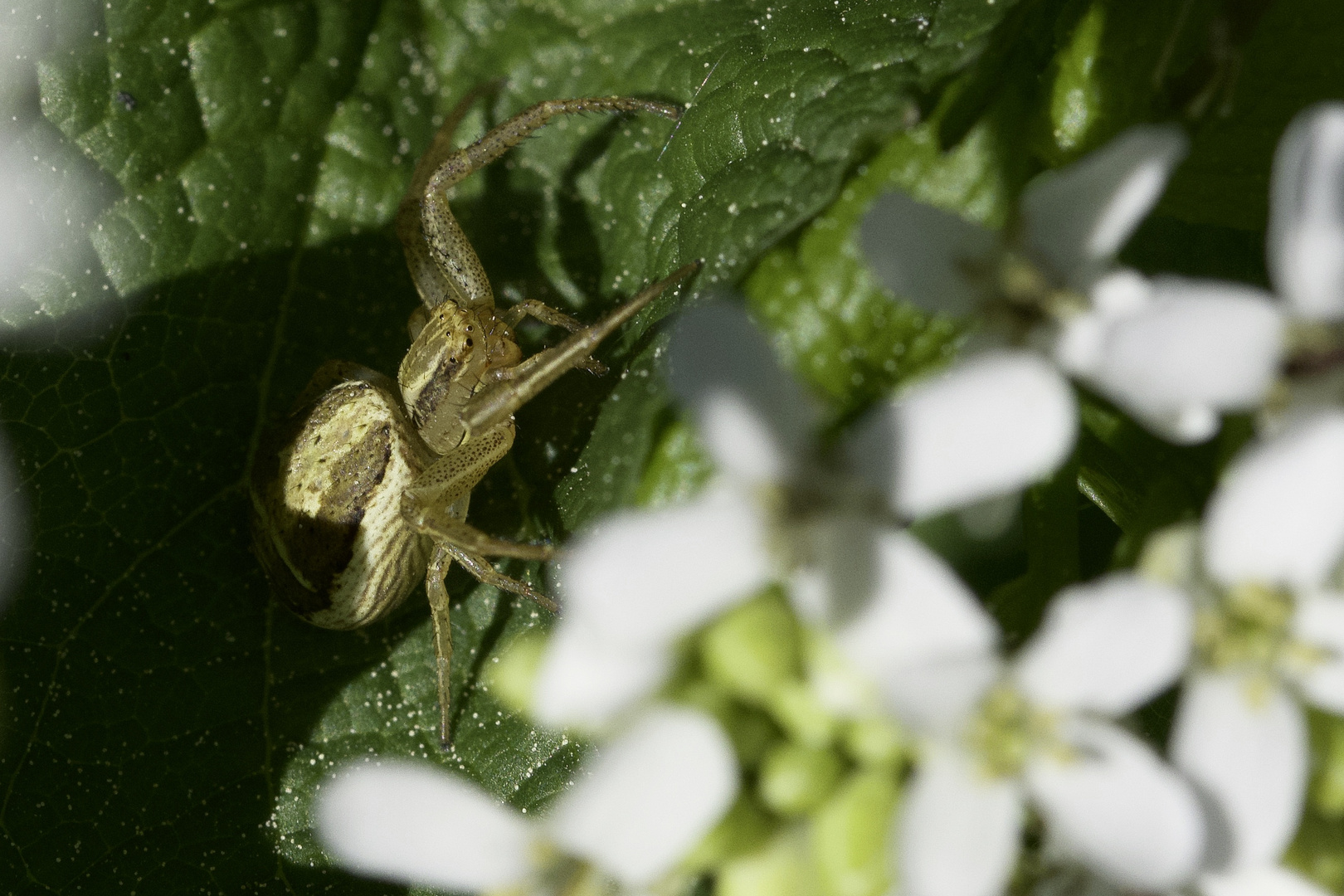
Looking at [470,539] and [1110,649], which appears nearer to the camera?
[1110,649]

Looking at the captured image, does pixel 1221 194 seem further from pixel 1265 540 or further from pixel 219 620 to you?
pixel 219 620

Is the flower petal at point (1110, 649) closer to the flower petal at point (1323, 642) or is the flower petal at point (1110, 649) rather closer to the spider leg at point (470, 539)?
the flower petal at point (1323, 642)

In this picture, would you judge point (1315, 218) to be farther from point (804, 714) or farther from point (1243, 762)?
point (804, 714)

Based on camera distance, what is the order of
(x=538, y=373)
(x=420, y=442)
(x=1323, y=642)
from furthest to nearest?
(x=420, y=442) → (x=538, y=373) → (x=1323, y=642)

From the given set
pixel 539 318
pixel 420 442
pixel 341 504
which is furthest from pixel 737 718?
pixel 420 442

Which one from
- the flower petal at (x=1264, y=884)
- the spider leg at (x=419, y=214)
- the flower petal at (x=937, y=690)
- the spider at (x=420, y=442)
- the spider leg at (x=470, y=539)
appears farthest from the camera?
the spider leg at (x=419, y=214)

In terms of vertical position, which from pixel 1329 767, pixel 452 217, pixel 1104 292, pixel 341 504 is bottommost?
pixel 341 504

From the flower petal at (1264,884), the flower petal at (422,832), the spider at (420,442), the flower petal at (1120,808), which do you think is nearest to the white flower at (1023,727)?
the flower petal at (1120,808)
